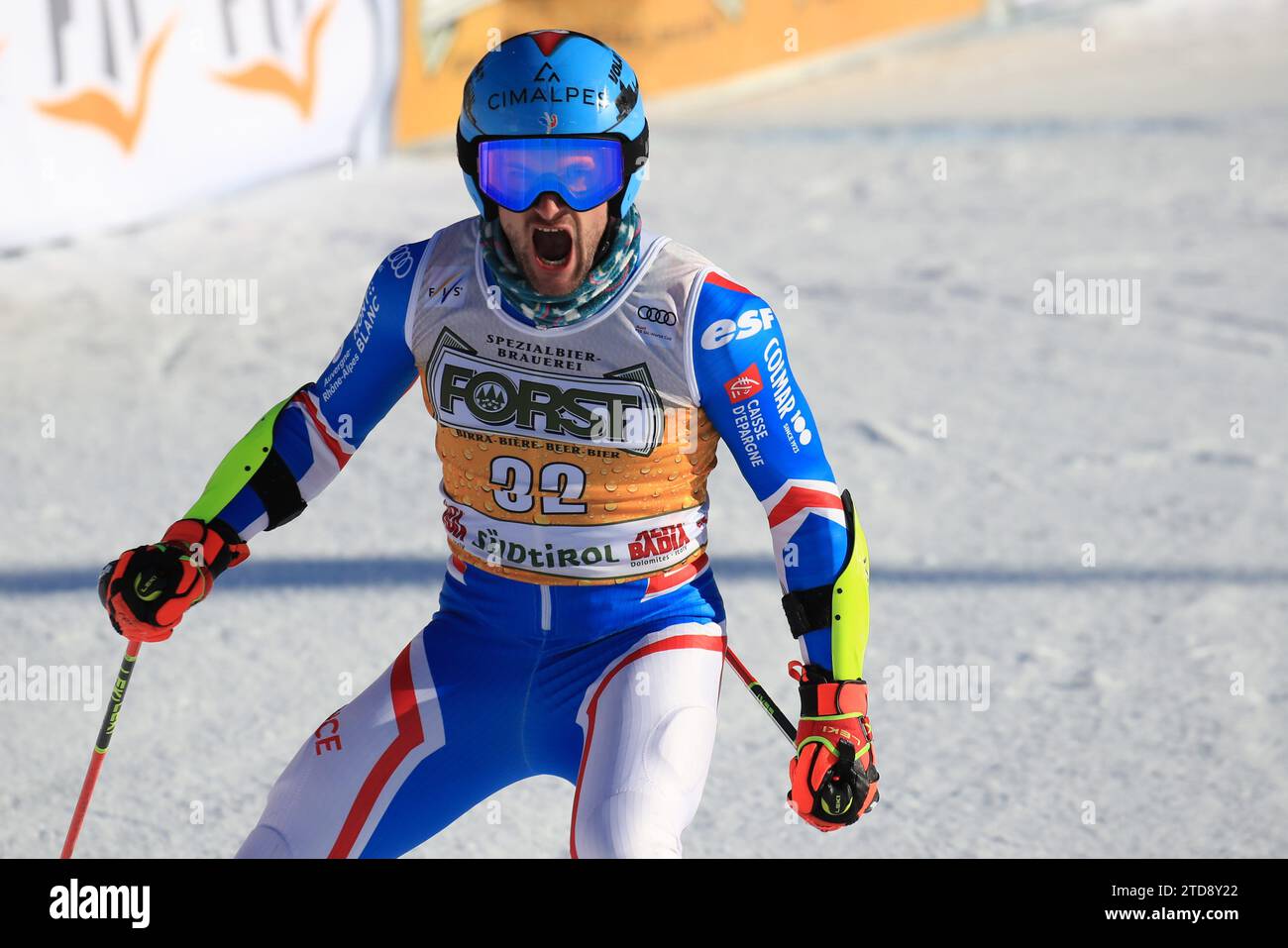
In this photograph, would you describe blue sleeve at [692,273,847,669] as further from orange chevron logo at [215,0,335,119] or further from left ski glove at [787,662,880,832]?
orange chevron logo at [215,0,335,119]

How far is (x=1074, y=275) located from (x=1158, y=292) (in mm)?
518

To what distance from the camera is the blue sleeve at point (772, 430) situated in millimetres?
3072

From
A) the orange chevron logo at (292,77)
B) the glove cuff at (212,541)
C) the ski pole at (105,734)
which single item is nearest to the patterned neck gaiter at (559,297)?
the glove cuff at (212,541)

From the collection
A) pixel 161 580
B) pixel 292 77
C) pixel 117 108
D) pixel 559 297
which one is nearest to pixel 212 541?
pixel 161 580

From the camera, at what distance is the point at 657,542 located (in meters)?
3.23

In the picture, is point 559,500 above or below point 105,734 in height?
above

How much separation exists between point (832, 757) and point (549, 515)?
Answer: 74cm

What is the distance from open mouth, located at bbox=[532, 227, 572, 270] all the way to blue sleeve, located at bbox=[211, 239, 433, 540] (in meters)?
0.33

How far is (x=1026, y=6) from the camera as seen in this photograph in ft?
58.3

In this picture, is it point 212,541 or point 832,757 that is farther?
point 212,541

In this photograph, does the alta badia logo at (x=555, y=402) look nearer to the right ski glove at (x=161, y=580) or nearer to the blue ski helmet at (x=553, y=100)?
the blue ski helmet at (x=553, y=100)

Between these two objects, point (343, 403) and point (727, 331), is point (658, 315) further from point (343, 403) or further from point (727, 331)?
point (343, 403)

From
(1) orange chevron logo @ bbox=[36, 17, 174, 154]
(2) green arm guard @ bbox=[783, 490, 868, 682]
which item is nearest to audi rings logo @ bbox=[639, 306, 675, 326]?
(2) green arm guard @ bbox=[783, 490, 868, 682]
